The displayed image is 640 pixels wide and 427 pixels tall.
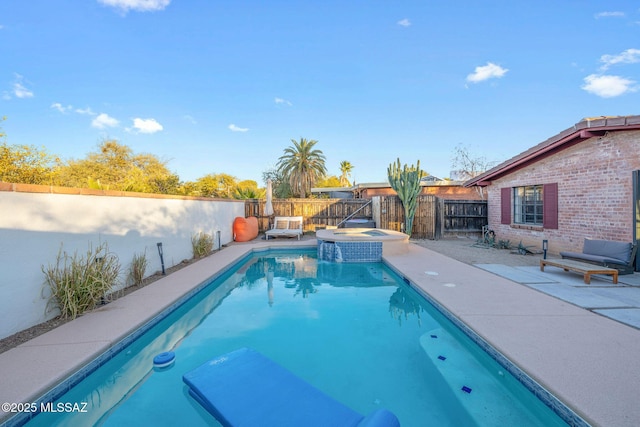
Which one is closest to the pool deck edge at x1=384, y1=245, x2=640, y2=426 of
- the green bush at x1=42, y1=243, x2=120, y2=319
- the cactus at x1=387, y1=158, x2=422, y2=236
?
the green bush at x1=42, y1=243, x2=120, y2=319

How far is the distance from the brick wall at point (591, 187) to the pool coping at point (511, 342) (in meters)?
3.84

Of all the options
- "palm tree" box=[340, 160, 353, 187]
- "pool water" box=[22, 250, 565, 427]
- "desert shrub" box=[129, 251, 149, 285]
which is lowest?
"pool water" box=[22, 250, 565, 427]

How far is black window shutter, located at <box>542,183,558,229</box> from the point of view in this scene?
840 centimetres

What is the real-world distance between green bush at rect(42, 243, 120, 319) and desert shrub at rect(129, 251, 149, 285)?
1103 mm

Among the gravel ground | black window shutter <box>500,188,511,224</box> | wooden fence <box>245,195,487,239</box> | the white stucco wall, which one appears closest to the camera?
the white stucco wall

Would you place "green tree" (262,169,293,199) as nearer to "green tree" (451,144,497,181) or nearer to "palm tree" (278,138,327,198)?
"palm tree" (278,138,327,198)

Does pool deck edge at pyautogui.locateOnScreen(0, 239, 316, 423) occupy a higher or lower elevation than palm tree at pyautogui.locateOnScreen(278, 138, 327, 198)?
lower

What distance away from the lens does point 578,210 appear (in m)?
7.70

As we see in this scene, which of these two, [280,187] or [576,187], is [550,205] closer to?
[576,187]

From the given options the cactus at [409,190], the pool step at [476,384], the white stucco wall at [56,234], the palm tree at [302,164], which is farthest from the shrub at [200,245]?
the palm tree at [302,164]

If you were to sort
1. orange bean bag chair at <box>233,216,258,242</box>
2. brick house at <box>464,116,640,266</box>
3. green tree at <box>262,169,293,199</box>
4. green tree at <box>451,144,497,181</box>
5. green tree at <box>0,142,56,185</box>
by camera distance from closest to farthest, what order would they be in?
brick house at <box>464,116,640,266</box> → green tree at <box>0,142,56,185</box> → orange bean bag chair at <box>233,216,258,242</box> → green tree at <box>451,144,497,181</box> → green tree at <box>262,169,293,199</box>

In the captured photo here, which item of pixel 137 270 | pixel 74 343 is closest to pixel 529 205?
pixel 137 270

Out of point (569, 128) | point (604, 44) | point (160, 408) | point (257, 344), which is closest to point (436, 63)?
point (604, 44)

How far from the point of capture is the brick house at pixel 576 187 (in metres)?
6.44
